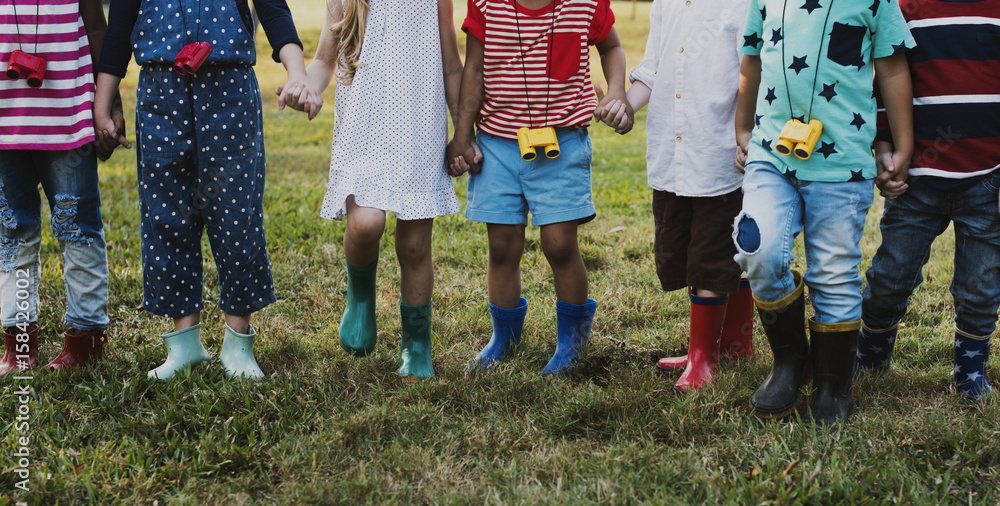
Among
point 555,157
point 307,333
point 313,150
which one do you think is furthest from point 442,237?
point 313,150

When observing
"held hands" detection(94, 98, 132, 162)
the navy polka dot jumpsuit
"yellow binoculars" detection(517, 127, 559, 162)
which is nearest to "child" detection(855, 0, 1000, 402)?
"yellow binoculars" detection(517, 127, 559, 162)

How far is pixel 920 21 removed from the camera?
2426mm

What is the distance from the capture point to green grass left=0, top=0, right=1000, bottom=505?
7.00 feet

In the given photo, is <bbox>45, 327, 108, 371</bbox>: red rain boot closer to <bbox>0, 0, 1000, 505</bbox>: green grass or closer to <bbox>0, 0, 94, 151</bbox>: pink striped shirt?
<bbox>0, 0, 1000, 505</bbox>: green grass

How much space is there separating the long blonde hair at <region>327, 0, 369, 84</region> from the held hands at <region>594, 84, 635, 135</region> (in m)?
0.86

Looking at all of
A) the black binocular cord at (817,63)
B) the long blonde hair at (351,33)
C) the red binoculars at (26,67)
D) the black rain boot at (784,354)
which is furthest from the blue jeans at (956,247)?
the red binoculars at (26,67)

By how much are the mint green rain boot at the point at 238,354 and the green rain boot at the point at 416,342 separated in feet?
1.72

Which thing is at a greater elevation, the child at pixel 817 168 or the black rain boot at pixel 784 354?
the child at pixel 817 168

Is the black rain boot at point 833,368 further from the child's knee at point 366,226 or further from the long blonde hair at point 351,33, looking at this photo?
the long blonde hair at point 351,33

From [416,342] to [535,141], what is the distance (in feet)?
2.82

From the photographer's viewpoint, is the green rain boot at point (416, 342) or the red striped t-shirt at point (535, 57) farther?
the green rain boot at point (416, 342)

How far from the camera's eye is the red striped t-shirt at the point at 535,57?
2799mm

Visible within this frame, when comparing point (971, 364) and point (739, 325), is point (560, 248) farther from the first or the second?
point (971, 364)

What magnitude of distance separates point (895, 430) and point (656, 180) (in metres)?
1.16
